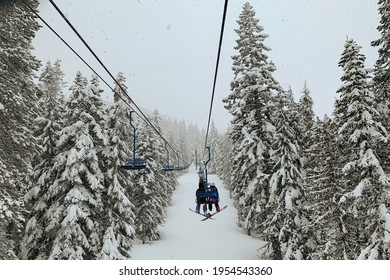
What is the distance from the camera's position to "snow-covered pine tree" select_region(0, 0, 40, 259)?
10.5m

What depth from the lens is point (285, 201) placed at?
15.2 meters

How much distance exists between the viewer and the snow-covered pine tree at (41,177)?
14.9 meters

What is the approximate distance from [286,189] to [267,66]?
6368mm

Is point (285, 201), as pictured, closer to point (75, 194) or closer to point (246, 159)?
point (246, 159)

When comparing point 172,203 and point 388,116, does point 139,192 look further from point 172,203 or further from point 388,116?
point 388,116

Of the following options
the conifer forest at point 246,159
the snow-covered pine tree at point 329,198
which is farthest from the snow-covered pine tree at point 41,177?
the snow-covered pine tree at point 329,198

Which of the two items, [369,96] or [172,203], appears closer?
[369,96]

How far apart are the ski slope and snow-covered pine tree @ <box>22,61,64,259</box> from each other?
23.2ft

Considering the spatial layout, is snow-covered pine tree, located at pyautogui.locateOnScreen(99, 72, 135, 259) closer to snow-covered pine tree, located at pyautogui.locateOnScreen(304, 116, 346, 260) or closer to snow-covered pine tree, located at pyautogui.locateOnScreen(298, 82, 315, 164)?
snow-covered pine tree, located at pyautogui.locateOnScreen(304, 116, 346, 260)

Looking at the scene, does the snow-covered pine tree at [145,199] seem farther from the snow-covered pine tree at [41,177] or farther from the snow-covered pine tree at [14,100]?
the snow-covered pine tree at [14,100]


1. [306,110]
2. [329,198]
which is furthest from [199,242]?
[306,110]

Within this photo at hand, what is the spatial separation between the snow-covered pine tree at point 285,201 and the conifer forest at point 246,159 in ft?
0.20

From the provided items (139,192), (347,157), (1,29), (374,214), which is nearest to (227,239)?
(139,192)
